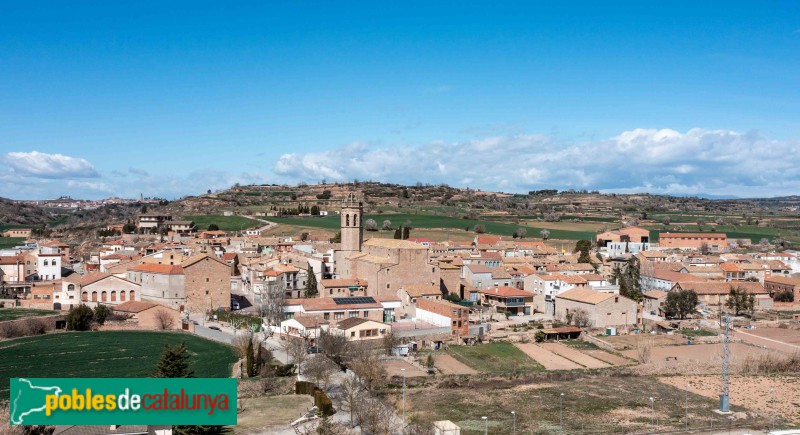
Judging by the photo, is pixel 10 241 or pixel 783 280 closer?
pixel 783 280

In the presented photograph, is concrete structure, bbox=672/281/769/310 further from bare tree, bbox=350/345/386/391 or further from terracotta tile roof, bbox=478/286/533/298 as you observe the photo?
bare tree, bbox=350/345/386/391

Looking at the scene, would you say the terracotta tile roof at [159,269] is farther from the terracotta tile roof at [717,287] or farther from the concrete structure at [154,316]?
the terracotta tile roof at [717,287]

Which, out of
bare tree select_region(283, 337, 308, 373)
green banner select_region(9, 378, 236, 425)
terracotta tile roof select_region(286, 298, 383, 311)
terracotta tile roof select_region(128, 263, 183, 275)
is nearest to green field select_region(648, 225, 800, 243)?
terracotta tile roof select_region(286, 298, 383, 311)

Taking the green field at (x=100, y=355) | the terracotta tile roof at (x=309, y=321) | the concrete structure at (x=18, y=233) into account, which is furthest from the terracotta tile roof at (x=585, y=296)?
the concrete structure at (x=18, y=233)

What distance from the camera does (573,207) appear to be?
173 meters

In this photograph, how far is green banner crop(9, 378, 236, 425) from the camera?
1266 cm

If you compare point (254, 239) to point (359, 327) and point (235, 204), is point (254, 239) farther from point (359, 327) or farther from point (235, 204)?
point (235, 204)

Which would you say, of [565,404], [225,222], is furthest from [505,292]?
[225,222]

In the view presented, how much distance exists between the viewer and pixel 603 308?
49.6 metres

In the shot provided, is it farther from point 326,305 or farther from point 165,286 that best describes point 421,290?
point 165,286

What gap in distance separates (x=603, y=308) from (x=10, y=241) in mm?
86911

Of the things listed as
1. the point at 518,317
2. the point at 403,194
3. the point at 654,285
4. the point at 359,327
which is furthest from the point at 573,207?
the point at 359,327

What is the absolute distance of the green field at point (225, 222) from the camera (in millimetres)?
106812

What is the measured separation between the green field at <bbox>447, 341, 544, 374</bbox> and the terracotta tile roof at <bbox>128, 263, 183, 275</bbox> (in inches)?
859
